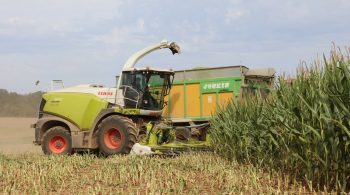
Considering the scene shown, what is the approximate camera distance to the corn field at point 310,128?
13.8 feet

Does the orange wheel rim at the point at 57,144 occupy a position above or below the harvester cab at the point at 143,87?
below


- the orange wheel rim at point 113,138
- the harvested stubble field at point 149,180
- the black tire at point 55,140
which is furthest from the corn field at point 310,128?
the black tire at point 55,140

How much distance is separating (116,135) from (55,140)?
5.92 feet

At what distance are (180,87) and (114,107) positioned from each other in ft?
9.89

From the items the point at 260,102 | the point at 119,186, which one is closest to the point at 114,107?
the point at 260,102

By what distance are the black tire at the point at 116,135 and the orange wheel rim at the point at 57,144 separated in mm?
1139

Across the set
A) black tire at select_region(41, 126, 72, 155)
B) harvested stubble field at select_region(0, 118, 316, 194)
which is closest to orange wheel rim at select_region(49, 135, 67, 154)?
black tire at select_region(41, 126, 72, 155)

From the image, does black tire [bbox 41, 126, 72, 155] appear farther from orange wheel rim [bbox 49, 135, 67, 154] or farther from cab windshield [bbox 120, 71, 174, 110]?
cab windshield [bbox 120, 71, 174, 110]

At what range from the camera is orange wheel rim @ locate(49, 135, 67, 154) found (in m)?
10.6

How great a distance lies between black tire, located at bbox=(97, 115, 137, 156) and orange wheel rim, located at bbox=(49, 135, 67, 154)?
1139mm

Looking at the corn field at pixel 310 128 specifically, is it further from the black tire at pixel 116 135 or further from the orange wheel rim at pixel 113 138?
the orange wheel rim at pixel 113 138

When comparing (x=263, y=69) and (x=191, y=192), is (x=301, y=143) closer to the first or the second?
(x=191, y=192)

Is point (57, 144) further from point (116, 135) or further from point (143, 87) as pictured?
point (143, 87)

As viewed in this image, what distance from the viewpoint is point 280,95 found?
5.66 m
